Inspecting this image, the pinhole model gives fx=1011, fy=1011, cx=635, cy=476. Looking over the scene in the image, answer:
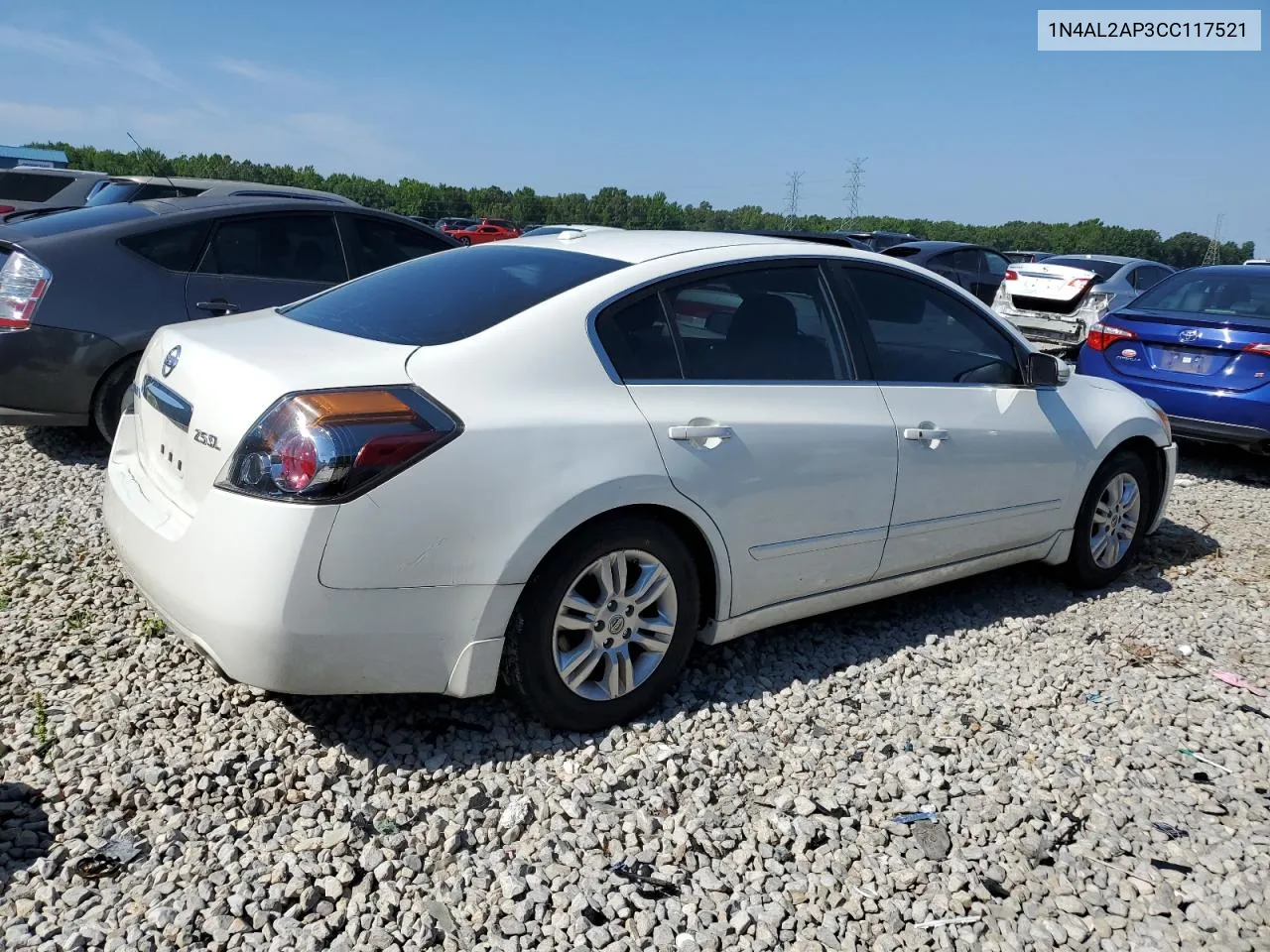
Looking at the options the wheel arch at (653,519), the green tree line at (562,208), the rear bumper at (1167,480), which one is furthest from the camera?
the green tree line at (562,208)

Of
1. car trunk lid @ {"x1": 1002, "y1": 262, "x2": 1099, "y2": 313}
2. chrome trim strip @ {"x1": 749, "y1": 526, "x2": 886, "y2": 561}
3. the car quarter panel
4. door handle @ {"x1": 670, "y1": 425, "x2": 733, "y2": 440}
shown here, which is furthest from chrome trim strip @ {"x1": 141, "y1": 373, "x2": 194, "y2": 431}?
car trunk lid @ {"x1": 1002, "y1": 262, "x2": 1099, "y2": 313}

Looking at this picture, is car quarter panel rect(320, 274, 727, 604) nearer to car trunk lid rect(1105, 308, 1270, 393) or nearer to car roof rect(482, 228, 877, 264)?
car roof rect(482, 228, 877, 264)

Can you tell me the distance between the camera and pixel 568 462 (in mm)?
2922

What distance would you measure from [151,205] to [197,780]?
4.68 m

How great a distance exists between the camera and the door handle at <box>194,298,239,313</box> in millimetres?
5980

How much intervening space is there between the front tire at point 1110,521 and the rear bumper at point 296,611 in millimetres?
3127

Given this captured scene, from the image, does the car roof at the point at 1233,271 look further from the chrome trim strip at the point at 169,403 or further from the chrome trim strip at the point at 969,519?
the chrome trim strip at the point at 169,403

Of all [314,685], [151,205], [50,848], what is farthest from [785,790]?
[151,205]

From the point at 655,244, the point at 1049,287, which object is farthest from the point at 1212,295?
the point at 655,244

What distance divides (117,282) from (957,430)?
4.62 m

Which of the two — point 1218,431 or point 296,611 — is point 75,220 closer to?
point 296,611

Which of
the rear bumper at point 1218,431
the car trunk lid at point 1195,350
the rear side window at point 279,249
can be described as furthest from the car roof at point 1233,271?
the rear side window at point 279,249

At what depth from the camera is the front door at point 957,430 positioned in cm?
392

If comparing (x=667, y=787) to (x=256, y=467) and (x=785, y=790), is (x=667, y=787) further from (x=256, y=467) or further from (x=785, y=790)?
(x=256, y=467)
